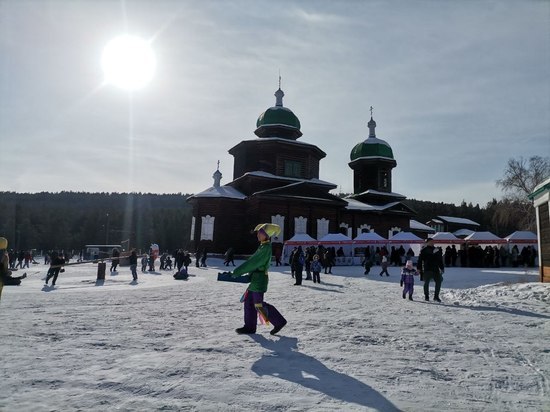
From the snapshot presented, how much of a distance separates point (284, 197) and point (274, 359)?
28.3m

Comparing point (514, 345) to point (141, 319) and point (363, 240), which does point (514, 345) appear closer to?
point (141, 319)

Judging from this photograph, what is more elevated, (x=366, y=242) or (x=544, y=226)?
(x=544, y=226)

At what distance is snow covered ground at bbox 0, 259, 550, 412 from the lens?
11.2 ft

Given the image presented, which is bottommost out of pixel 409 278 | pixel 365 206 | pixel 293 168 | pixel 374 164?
pixel 409 278

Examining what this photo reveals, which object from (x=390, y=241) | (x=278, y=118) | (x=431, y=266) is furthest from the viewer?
(x=278, y=118)

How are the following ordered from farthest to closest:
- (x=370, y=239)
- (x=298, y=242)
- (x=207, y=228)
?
(x=207, y=228) → (x=298, y=242) → (x=370, y=239)

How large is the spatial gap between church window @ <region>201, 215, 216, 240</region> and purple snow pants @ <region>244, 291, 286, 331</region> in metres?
28.5

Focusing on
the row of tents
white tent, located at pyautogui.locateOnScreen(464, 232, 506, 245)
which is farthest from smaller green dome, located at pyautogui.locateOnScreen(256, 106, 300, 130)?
white tent, located at pyautogui.locateOnScreen(464, 232, 506, 245)

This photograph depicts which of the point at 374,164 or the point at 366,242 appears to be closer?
the point at 366,242

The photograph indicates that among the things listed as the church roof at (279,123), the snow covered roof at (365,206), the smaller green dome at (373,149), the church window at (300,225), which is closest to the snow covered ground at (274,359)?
A: the church window at (300,225)

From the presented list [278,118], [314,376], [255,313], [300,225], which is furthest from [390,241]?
[314,376]

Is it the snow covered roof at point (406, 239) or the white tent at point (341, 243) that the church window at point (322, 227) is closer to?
the white tent at point (341, 243)

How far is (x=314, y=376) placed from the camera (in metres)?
4.08

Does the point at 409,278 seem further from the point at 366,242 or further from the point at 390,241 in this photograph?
the point at 390,241
